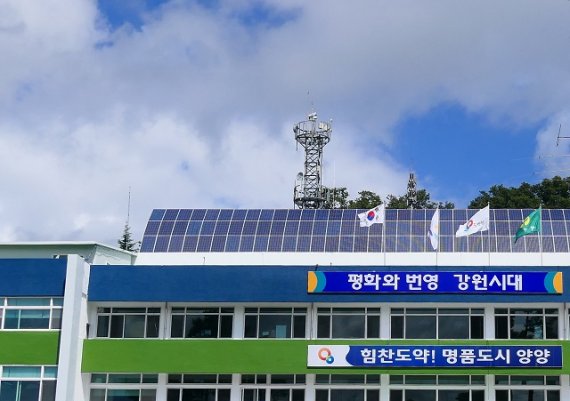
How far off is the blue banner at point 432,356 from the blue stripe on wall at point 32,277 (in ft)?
34.3

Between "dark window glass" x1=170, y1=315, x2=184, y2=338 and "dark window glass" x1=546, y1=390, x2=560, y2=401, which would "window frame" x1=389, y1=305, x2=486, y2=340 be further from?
"dark window glass" x1=170, y1=315, x2=184, y2=338

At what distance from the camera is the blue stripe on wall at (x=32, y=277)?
3441 cm

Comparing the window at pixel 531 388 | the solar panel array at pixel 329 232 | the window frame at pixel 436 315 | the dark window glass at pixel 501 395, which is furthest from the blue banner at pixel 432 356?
the solar panel array at pixel 329 232

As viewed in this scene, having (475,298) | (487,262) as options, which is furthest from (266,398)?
(487,262)

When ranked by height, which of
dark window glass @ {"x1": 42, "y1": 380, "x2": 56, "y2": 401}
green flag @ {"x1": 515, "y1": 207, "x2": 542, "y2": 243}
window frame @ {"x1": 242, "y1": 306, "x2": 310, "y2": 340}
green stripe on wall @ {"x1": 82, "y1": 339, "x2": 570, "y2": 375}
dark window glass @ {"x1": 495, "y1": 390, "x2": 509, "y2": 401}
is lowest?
dark window glass @ {"x1": 42, "y1": 380, "x2": 56, "y2": 401}

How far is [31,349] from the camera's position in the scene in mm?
33906

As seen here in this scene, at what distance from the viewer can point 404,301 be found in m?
34.1

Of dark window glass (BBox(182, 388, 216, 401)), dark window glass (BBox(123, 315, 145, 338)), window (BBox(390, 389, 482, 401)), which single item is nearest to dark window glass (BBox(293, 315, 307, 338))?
dark window glass (BBox(182, 388, 216, 401))

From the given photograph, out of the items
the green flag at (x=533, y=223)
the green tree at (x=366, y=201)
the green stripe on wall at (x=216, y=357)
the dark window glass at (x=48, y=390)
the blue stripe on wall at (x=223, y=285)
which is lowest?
the dark window glass at (x=48, y=390)

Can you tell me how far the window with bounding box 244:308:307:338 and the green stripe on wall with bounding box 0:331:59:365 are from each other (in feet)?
25.2

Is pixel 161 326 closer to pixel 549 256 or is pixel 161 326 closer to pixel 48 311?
pixel 48 311

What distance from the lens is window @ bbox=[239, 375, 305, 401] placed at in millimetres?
34531

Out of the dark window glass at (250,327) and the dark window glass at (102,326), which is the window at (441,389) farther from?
the dark window glass at (102,326)

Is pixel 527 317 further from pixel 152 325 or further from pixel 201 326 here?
pixel 152 325
